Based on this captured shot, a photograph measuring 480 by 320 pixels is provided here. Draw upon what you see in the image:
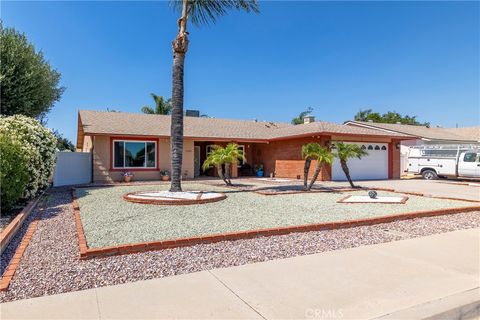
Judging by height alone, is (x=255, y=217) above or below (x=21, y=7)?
below

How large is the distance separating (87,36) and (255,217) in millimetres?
11500

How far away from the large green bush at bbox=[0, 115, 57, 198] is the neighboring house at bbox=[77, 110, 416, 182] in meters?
5.85

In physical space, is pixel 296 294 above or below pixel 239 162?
below

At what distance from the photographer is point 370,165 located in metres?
21.1

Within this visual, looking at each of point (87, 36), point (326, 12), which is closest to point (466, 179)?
point (326, 12)

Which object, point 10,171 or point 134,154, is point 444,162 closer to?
point 134,154

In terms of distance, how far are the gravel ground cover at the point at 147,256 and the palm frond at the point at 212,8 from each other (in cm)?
930

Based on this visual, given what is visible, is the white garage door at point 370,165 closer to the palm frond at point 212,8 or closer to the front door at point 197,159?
the front door at point 197,159

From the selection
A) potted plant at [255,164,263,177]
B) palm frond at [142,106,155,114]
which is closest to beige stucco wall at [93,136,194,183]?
potted plant at [255,164,263,177]

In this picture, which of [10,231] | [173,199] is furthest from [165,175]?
[10,231]

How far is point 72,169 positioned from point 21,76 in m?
5.27

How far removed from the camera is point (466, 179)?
21188 millimetres

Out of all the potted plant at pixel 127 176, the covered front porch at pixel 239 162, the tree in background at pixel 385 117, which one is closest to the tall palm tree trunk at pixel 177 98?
the potted plant at pixel 127 176

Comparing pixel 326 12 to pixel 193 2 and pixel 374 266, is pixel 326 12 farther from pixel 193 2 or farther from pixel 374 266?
pixel 374 266
